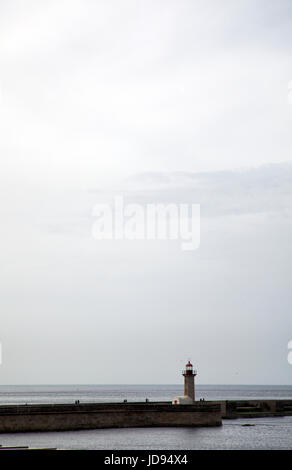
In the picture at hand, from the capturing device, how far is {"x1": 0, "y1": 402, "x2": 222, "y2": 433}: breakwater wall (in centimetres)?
5503

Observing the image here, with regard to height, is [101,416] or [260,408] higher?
[260,408]

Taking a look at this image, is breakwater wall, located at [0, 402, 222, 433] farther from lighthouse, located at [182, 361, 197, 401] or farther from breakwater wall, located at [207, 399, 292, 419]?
breakwater wall, located at [207, 399, 292, 419]

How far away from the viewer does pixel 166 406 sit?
62844mm

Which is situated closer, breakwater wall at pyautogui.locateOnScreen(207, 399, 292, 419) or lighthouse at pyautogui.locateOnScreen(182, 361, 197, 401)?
lighthouse at pyautogui.locateOnScreen(182, 361, 197, 401)

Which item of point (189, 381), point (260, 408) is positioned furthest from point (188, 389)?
point (260, 408)

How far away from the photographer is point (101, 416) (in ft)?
194

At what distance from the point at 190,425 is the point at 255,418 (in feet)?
101

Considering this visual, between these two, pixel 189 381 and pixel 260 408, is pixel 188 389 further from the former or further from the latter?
pixel 260 408

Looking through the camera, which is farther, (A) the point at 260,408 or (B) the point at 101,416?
(A) the point at 260,408

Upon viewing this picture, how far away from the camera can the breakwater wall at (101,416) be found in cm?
5503

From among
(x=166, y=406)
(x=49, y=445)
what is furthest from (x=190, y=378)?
(x=49, y=445)

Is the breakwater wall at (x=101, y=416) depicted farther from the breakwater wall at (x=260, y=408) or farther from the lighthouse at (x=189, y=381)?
the breakwater wall at (x=260, y=408)

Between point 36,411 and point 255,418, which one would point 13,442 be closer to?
point 36,411

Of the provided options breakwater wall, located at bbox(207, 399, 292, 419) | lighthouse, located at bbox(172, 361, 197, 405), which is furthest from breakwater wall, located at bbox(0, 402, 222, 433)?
breakwater wall, located at bbox(207, 399, 292, 419)
